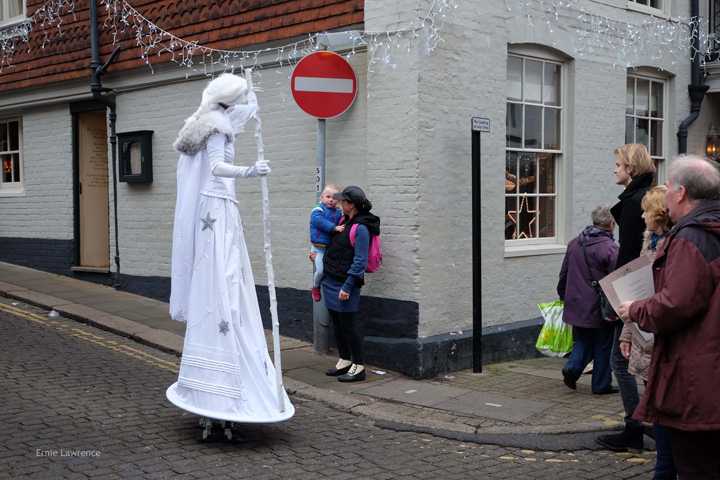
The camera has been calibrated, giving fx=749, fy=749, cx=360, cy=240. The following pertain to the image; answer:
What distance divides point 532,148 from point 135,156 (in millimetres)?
5469

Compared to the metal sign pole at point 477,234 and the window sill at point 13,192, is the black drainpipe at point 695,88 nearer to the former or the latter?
the metal sign pole at point 477,234

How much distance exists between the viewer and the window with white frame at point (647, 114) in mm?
9969

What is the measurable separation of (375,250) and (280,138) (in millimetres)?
2247

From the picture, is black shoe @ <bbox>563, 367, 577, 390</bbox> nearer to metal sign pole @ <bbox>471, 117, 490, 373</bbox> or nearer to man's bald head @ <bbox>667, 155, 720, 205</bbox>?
metal sign pole @ <bbox>471, 117, 490, 373</bbox>

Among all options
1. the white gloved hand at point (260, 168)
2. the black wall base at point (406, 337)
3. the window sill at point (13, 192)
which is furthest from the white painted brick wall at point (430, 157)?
the window sill at point (13, 192)

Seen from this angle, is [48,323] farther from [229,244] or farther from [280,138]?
[229,244]

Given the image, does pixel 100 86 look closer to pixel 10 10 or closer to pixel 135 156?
pixel 135 156

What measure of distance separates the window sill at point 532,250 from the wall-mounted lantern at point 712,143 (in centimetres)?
387

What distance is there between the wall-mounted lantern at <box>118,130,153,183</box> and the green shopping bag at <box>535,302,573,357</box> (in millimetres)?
5892

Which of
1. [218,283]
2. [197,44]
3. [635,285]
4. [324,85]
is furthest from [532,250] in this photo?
[197,44]

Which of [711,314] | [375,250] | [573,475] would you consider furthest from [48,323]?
[711,314]

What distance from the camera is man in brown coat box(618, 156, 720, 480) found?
3.19m

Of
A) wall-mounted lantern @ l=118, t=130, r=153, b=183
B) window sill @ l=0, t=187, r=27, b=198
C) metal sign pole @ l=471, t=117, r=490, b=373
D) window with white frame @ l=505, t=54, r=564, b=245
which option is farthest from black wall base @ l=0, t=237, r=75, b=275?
metal sign pole @ l=471, t=117, r=490, b=373

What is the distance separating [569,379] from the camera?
6766 mm
